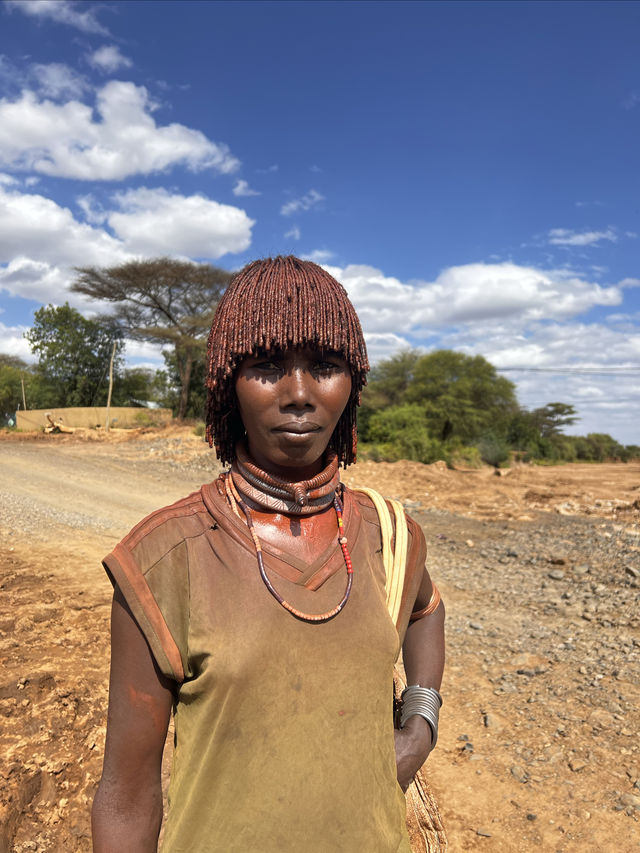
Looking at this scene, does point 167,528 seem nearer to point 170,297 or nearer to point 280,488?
point 280,488

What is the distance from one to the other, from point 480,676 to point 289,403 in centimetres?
436

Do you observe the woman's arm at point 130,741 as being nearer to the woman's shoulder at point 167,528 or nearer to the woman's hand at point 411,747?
the woman's shoulder at point 167,528

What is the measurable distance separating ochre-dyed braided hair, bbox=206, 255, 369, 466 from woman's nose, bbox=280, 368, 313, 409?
2.3 inches

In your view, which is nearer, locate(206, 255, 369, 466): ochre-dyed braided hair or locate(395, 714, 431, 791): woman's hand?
locate(206, 255, 369, 466): ochre-dyed braided hair

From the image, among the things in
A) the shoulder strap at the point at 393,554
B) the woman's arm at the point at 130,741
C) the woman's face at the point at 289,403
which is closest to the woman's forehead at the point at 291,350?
the woman's face at the point at 289,403

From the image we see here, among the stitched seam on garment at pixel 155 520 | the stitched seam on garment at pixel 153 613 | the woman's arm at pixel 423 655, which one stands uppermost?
the stitched seam on garment at pixel 155 520

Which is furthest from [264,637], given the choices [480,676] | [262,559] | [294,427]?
[480,676]

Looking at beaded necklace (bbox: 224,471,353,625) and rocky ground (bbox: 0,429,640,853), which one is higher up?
beaded necklace (bbox: 224,471,353,625)

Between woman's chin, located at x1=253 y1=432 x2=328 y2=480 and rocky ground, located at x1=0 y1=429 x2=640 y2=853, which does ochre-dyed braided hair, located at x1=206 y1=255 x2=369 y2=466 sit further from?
rocky ground, located at x1=0 y1=429 x2=640 y2=853

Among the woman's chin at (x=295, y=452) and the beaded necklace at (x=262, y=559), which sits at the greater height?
the woman's chin at (x=295, y=452)

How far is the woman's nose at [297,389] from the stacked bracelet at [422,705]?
2.50ft

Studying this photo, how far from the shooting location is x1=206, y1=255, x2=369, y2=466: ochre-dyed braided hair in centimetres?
112

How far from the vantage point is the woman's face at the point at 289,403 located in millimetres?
1118

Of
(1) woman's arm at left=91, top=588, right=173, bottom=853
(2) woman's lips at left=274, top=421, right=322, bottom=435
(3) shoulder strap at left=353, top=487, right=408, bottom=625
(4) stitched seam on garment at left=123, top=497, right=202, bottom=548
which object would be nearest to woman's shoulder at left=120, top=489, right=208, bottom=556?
(4) stitched seam on garment at left=123, top=497, right=202, bottom=548
